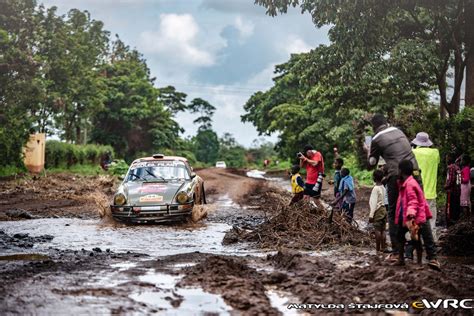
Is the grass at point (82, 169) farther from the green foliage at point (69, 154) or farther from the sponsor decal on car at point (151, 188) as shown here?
the sponsor decal on car at point (151, 188)

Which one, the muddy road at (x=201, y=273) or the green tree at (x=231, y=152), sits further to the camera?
the green tree at (x=231, y=152)

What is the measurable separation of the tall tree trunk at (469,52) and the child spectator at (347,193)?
7022 mm

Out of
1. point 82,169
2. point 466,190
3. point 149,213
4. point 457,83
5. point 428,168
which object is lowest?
point 149,213

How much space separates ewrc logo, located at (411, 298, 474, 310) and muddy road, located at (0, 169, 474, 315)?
0.11m

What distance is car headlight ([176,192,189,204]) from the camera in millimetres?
14219

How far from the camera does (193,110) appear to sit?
10138 cm

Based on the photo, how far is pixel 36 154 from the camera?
137 feet

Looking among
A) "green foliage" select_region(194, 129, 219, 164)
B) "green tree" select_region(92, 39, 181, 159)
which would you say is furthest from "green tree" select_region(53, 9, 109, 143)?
"green foliage" select_region(194, 129, 219, 164)

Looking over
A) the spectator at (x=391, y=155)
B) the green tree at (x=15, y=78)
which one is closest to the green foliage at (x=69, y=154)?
the green tree at (x=15, y=78)

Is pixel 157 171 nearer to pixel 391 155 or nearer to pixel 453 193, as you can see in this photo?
pixel 453 193

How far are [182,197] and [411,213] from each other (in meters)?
7.38

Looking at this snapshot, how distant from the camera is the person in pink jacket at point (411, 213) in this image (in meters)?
7.81

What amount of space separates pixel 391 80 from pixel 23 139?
2366cm

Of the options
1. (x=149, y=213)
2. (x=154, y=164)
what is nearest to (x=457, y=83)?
(x=154, y=164)
